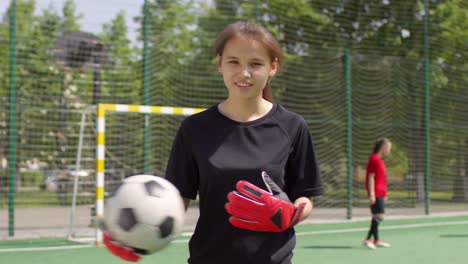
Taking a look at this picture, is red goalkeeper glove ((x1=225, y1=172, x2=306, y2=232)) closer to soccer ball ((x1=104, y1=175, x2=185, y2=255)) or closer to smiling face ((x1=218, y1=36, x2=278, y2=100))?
soccer ball ((x1=104, y1=175, x2=185, y2=255))

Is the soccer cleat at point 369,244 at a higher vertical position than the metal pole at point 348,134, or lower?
lower

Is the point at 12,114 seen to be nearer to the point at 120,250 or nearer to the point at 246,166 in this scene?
the point at 120,250

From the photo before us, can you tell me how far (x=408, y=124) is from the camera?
15.8 meters

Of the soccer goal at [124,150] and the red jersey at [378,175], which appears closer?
the red jersey at [378,175]

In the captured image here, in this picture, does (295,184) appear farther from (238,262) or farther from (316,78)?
(316,78)

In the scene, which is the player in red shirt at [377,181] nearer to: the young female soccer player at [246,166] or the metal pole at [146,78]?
the metal pole at [146,78]

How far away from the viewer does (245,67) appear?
99.9 inches

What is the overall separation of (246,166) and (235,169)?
0.04 metres

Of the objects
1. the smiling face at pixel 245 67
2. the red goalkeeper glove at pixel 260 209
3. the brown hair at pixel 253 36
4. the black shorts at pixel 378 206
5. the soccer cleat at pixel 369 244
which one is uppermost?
the brown hair at pixel 253 36

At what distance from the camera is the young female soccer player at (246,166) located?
2469 millimetres

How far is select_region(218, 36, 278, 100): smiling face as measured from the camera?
2.54m

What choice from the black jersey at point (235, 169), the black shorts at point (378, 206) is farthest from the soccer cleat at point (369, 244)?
the black jersey at point (235, 169)

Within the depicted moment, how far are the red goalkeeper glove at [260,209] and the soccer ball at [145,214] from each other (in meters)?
0.25

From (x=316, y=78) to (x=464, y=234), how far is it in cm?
522
